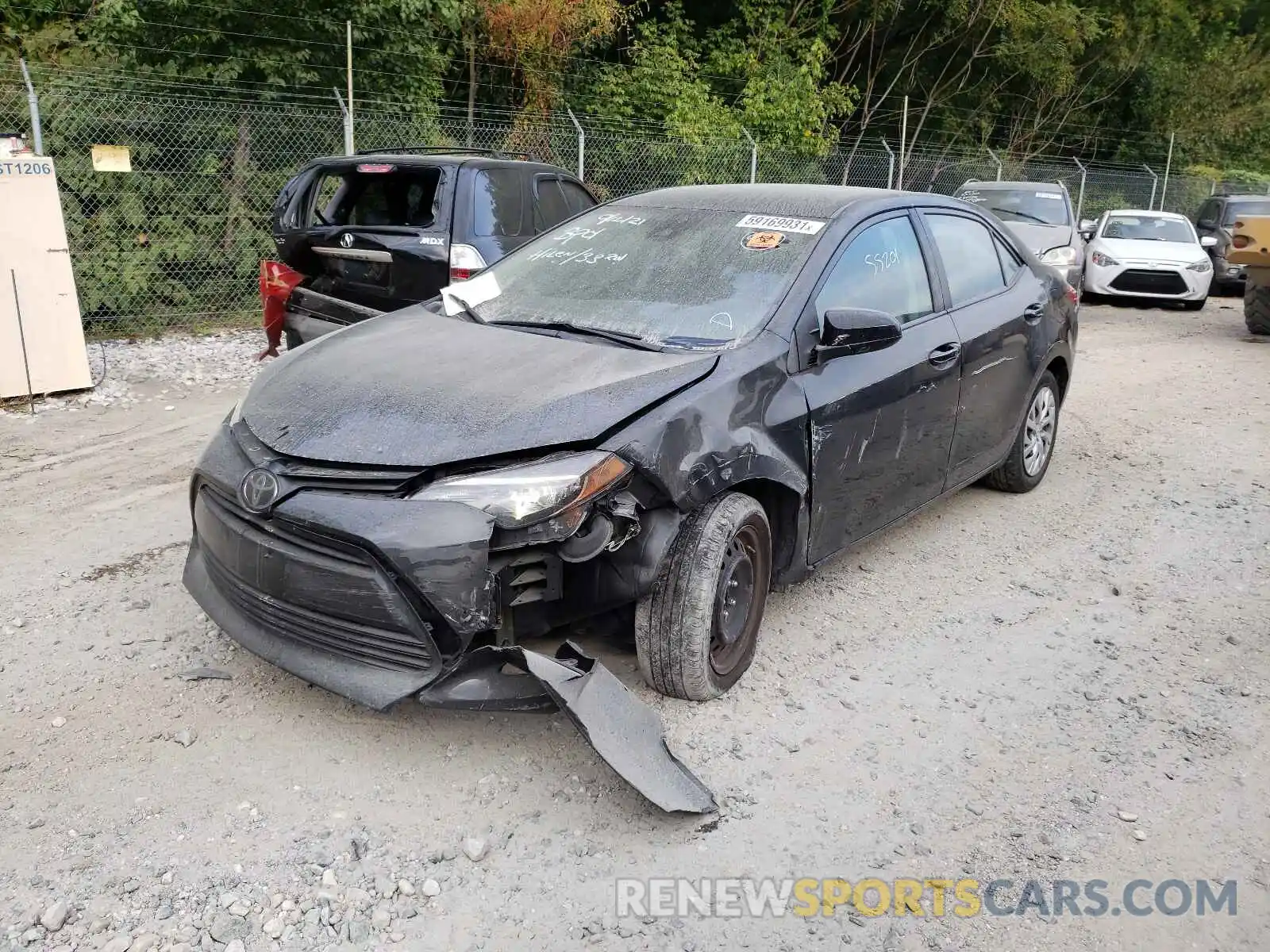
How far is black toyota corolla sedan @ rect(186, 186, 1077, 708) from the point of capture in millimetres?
2922

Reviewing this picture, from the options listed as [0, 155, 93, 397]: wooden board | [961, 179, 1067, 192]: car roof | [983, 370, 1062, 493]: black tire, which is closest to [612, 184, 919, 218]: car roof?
[983, 370, 1062, 493]: black tire

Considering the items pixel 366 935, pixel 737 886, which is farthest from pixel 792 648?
pixel 366 935

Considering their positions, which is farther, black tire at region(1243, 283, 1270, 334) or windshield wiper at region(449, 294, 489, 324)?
black tire at region(1243, 283, 1270, 334)

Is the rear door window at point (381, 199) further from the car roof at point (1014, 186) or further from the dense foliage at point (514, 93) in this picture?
the car roof at point (1014, 186)

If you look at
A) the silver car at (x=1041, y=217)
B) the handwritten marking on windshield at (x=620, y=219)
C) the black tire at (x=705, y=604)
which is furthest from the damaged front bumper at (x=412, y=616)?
the silver car at (x=1041, y=217)

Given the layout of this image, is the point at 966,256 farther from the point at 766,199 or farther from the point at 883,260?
the point at 766,199

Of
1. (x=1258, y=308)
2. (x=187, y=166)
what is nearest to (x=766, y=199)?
(x=187, y=166)

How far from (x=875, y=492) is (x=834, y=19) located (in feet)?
62.8

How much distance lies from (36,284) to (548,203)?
364cm

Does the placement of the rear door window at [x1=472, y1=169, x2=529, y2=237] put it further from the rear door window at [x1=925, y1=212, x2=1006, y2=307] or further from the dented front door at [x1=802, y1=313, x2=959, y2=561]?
the dented front door at [x1=802, y1=313, x2=959, y2=561]

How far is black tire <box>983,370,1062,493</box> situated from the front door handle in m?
1.13

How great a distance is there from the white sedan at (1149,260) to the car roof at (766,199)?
1146 cm

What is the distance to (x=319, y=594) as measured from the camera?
2961mm

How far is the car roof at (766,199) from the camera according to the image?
13.9ft
